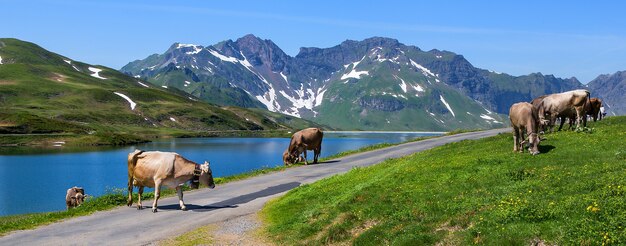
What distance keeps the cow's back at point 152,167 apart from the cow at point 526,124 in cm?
2080

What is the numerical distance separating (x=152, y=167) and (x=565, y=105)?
30.8 metres

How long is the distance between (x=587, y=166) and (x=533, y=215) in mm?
7240

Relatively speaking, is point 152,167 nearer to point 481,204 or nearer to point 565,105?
point 481,204

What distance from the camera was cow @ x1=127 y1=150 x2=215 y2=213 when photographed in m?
29.0

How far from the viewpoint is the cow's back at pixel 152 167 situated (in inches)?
1141

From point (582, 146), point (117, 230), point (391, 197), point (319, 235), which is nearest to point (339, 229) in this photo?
point (319, 235)

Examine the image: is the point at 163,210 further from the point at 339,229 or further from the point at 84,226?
the point at 339,229

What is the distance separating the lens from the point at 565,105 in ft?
129

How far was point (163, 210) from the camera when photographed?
29719mm

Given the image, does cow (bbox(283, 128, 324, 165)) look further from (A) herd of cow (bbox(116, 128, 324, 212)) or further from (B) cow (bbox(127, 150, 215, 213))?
(B) cow (bbox(127, 150, 215, 213))

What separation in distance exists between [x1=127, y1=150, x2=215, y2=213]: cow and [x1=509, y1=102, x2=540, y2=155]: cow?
18783 mm

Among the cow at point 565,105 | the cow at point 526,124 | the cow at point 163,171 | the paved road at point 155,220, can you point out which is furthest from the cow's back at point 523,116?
the cow at point 163,171

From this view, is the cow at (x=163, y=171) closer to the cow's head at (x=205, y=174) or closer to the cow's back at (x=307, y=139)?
the cow's head at (x=205, y=174)

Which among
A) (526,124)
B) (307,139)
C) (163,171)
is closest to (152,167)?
(163,171)
